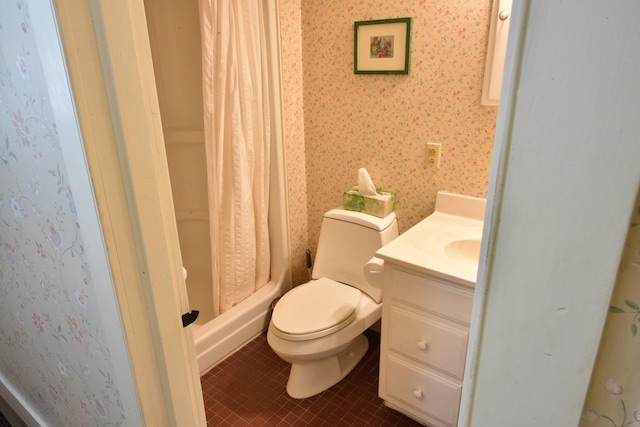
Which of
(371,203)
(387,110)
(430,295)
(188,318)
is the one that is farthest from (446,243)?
(188,318)

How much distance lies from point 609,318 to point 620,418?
4.6 inches

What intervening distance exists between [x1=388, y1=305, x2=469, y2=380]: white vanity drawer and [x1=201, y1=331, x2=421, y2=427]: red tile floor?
0.40 meters

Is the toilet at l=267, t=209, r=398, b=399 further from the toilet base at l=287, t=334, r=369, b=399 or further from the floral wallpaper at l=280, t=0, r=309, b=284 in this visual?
the floral wallpaper at l=280, t=0, r=309, b=284

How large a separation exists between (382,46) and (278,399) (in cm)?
169

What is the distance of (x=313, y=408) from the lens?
5.85 ft

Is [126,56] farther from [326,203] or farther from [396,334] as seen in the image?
[326,203]

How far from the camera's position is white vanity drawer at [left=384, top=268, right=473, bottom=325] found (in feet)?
4.42

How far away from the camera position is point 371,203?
1945 mm

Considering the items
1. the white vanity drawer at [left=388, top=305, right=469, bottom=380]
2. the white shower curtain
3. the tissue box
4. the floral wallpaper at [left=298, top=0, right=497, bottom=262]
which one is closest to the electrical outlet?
the floral wallpaper at [left=298, top=0, right=497, bottom=262]

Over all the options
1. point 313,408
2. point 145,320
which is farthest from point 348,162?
point 145,320

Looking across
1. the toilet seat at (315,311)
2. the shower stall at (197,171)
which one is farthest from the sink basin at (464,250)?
the shower stall at (197,171)

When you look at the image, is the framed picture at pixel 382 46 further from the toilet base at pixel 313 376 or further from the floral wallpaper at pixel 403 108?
the toilet base at pixel 313 376

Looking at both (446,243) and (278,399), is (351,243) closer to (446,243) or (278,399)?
(446,243)

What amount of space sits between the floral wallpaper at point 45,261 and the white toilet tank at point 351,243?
1198 mm
